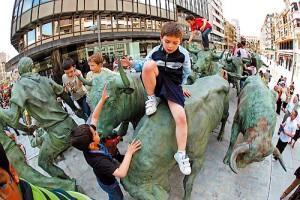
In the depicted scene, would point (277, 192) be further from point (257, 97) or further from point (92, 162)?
point (92, 162)

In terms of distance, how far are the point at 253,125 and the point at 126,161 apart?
2.09m

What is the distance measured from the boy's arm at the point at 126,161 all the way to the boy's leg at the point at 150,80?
438mm

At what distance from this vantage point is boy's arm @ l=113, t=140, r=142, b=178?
371 cm

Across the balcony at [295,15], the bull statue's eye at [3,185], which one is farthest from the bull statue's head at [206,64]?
the balcony at [295,15]

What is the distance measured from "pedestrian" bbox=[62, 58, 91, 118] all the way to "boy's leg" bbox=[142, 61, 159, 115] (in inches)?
91.5

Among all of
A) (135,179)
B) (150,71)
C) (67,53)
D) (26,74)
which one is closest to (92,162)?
(135,179)

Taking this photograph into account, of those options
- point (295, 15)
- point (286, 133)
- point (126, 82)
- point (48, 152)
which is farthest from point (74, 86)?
point (295, 15)

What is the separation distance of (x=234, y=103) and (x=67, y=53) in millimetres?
18348

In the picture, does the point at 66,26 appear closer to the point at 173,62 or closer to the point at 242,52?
the point at 242,52

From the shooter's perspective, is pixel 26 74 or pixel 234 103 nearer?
pixel 26 74

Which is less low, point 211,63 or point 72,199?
point 211,63

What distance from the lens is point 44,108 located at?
4.88 m

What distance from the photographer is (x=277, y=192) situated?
213 inches

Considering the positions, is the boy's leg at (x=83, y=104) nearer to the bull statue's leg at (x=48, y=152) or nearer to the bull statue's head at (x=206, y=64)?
the bull statue's leg at (x=48, y=152)
